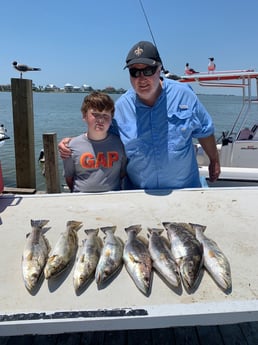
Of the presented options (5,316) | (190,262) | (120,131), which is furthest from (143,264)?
(120,131)

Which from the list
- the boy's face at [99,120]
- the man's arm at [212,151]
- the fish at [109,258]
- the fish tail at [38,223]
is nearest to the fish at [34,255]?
the fish tail at [38,223]

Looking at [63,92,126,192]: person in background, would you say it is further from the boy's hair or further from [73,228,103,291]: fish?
[73,228,103,291]: fish

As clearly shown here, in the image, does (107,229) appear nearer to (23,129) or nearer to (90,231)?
(90,231)

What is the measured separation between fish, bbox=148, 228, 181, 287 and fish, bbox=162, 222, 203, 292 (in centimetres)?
3

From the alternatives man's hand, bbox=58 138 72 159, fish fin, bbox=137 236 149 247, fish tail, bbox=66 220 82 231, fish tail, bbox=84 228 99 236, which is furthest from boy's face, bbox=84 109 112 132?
fish fin, bbox=137 236 149 247

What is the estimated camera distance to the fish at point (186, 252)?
166 cm

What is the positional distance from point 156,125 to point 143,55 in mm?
560

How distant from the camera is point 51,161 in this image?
671 centimetres

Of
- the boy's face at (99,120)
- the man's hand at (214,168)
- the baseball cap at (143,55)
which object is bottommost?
the man's hand at (214,168)

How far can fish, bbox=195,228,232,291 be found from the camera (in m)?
1.61

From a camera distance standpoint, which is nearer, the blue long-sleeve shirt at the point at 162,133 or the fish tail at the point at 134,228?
the fish tail at the point at 134,228

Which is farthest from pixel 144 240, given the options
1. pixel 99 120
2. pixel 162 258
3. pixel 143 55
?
pixel 143 55

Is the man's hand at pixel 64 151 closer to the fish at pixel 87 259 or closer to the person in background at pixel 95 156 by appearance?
the person in background at pixel 95 156

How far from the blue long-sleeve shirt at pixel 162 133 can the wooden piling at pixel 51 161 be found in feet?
12.9
